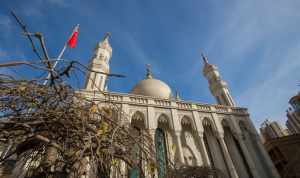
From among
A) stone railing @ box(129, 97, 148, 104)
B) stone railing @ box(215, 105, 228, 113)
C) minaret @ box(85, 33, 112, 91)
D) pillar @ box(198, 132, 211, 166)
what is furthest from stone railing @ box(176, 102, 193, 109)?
minaret @ box(85, 33, 112, 91)

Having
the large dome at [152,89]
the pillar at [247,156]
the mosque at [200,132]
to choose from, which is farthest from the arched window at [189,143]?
the large dome at [152,89]

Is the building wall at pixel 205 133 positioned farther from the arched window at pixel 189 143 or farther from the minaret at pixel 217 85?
the minaret at pixel 217 85

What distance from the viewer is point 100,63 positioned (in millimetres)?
17594

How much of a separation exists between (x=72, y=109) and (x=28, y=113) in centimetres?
56

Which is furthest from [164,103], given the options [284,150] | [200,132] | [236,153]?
[284,150]

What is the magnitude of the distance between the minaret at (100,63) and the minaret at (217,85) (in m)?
12.6

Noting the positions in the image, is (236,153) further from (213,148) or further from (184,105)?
(184,105)

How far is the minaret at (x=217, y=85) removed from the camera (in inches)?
758

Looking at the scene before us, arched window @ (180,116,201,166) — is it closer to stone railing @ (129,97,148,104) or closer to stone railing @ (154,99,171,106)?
stone railing @ (154,99,171,106)

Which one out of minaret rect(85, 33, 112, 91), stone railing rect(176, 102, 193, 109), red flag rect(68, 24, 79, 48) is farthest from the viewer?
minaret rect(85, 33, 112, 91)

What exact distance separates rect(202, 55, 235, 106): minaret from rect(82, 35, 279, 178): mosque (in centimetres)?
268

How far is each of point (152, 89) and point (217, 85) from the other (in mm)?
8131

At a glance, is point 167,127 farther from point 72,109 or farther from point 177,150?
point 72,109

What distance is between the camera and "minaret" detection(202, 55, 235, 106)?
19.3 m
